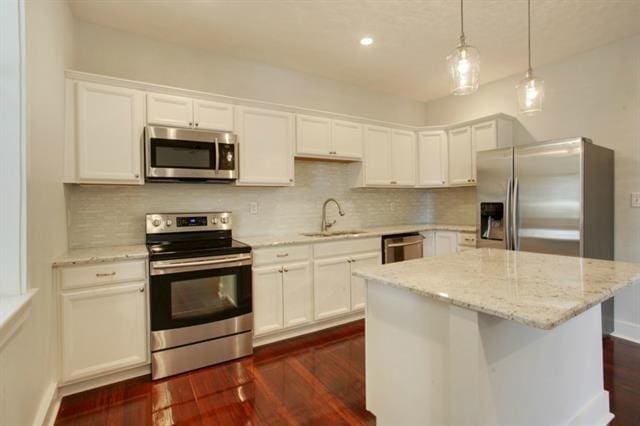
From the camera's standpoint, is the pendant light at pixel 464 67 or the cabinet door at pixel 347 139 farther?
the cabinet door at pixel 347 139

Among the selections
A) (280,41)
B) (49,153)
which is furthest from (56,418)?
(280,41)

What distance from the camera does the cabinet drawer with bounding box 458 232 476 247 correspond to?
3.63 meters

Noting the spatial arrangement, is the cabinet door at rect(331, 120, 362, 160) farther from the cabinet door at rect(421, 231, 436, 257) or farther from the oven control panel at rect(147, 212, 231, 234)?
the oven control panel at rect(147, 212, 231, 234)

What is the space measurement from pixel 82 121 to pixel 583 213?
12.9 feet

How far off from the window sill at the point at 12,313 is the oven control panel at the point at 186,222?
4.36ft

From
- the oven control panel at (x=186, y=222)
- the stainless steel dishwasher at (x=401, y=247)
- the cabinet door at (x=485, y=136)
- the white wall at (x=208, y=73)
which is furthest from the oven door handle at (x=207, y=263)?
the cabinet door at (x=485, y=136)

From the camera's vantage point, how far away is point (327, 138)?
3.48m

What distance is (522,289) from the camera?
50.1 inches

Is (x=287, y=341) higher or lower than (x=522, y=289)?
lower

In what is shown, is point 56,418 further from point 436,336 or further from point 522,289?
point 522,289

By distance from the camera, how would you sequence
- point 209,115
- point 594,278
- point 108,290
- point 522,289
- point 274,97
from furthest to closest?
point 274,97 < point 209,115 < point 108,290 < point 594,278 < point 522,289

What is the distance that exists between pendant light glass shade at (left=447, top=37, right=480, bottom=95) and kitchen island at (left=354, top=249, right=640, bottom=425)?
0.96 metres

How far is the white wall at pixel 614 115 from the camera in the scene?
298 cm

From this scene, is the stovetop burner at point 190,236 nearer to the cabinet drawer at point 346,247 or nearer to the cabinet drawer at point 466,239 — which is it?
the cabinet drawer at point 346,247
